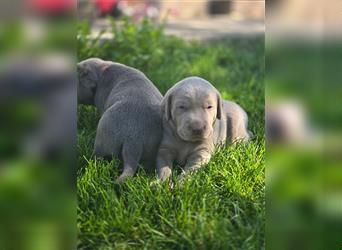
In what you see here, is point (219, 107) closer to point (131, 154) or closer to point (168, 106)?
point (168, 106)

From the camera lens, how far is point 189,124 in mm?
2246

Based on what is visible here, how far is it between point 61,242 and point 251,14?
872 cm

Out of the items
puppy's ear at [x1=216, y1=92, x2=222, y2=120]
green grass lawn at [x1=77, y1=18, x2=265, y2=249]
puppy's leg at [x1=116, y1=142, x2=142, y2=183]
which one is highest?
puppy's ear at [x1=216, y1=92, x2=222, y2=120]

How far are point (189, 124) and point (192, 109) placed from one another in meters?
0.07

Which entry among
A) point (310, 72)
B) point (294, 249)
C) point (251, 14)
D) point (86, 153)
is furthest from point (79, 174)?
point (251, 14)

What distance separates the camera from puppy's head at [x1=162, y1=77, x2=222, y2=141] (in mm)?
2252

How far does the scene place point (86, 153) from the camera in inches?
98.3

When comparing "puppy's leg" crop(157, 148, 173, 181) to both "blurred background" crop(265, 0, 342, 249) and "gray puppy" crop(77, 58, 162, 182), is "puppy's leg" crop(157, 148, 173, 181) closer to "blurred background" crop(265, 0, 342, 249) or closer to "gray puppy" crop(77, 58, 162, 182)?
"gray puppy" crop(77, 58, 162, 182)

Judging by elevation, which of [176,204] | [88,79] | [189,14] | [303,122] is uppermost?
[303,122]

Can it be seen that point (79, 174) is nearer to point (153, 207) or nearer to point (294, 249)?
point (153, 207)

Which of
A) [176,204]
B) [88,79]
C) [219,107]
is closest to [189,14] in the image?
[88,79]

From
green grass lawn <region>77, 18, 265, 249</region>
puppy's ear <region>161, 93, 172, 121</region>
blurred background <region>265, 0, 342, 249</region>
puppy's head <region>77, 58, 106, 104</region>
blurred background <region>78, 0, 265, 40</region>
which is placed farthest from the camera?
blurred background <region>78, 0, 265, 40</region>

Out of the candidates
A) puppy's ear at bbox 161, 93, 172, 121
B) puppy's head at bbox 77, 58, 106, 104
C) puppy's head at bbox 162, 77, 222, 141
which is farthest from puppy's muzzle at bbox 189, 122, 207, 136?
puppy's head at bbox 77, 58, 106, 104

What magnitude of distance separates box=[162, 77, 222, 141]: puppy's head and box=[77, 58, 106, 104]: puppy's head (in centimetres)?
60
